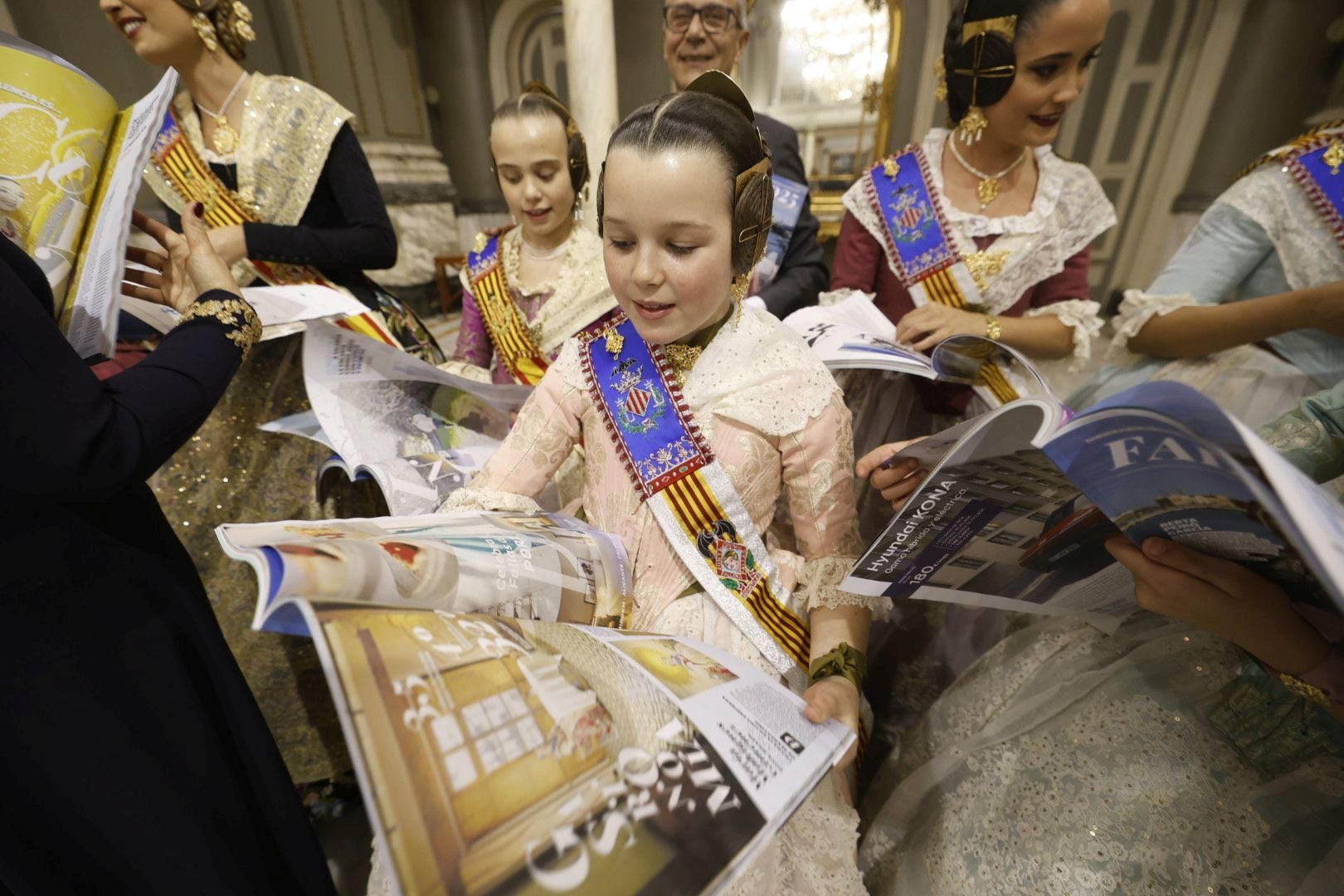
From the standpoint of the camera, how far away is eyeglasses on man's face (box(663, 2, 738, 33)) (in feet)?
4.40

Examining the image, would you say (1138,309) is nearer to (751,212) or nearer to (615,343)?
(751,212)

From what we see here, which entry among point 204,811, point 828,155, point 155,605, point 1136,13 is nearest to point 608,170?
point 155,605

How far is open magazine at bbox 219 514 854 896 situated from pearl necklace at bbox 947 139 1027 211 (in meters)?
1.14

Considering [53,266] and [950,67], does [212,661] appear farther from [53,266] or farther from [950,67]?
[950,67]

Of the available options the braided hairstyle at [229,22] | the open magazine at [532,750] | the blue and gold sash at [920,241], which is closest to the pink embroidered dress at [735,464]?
the open magazine at [532,750]

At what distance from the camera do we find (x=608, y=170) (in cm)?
71

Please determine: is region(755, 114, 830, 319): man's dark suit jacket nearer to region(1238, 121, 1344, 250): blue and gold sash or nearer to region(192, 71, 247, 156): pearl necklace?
region(1238, 121, 1344, 250): blue and gold sash

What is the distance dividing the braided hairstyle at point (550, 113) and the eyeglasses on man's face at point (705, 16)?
0.40 m

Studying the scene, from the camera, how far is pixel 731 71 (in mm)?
1597

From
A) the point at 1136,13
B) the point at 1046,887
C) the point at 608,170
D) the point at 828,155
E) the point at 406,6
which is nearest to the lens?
the point at 1046,887

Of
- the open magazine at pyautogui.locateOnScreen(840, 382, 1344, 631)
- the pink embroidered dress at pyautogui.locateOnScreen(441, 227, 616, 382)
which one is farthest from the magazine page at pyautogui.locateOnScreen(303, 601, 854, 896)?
the pink embroidered dress at pyautogui.locateOnScreen(441, 227, 616, 382)

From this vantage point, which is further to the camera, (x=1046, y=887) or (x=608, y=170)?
(x=608, y=170)

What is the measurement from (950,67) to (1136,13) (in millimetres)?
4609

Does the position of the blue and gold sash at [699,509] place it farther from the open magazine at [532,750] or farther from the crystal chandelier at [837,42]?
the crystal chandelier at [837,42]
